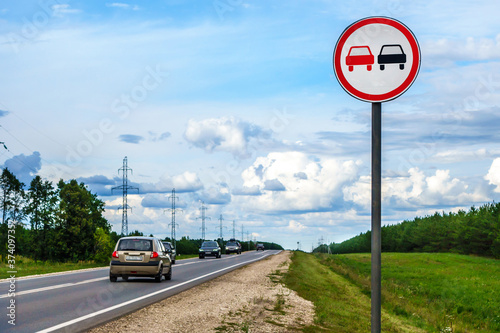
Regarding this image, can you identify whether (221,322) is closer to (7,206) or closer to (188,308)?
(188,308)

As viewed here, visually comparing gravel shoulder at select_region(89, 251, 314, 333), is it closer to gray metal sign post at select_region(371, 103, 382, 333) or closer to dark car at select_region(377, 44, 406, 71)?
gray metal sign post at select_region(371, 103, 382, 333)

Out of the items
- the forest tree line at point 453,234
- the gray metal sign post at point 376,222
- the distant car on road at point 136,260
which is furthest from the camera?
the forest tree line at point 453,234

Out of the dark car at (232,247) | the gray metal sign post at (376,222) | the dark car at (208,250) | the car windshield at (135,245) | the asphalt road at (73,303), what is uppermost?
the gray metal sign post at (376,222)

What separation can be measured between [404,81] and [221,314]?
9385 mm

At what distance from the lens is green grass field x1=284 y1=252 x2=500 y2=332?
15.7 meters

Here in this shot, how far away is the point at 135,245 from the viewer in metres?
22.6

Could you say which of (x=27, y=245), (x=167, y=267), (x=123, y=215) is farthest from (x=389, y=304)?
(x=27, y=245)

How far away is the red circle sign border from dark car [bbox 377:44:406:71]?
0.08 meters

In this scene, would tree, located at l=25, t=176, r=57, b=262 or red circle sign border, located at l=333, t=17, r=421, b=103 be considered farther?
tree, located at l=25, t=176, r=57, b=262

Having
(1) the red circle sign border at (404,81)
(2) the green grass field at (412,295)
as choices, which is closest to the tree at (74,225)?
(2) the green grass field at (412,295)

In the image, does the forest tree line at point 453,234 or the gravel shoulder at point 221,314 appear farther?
the forest tree line at point 453,234

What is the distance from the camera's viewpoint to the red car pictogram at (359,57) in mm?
4254

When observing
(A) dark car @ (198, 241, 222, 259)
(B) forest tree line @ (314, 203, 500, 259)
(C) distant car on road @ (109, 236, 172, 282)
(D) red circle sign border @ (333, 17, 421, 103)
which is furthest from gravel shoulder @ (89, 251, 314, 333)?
(B) forest tree line @ (314, 203, 500, 259)

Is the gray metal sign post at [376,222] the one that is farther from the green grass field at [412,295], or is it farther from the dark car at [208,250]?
the dark car at [208,250]
